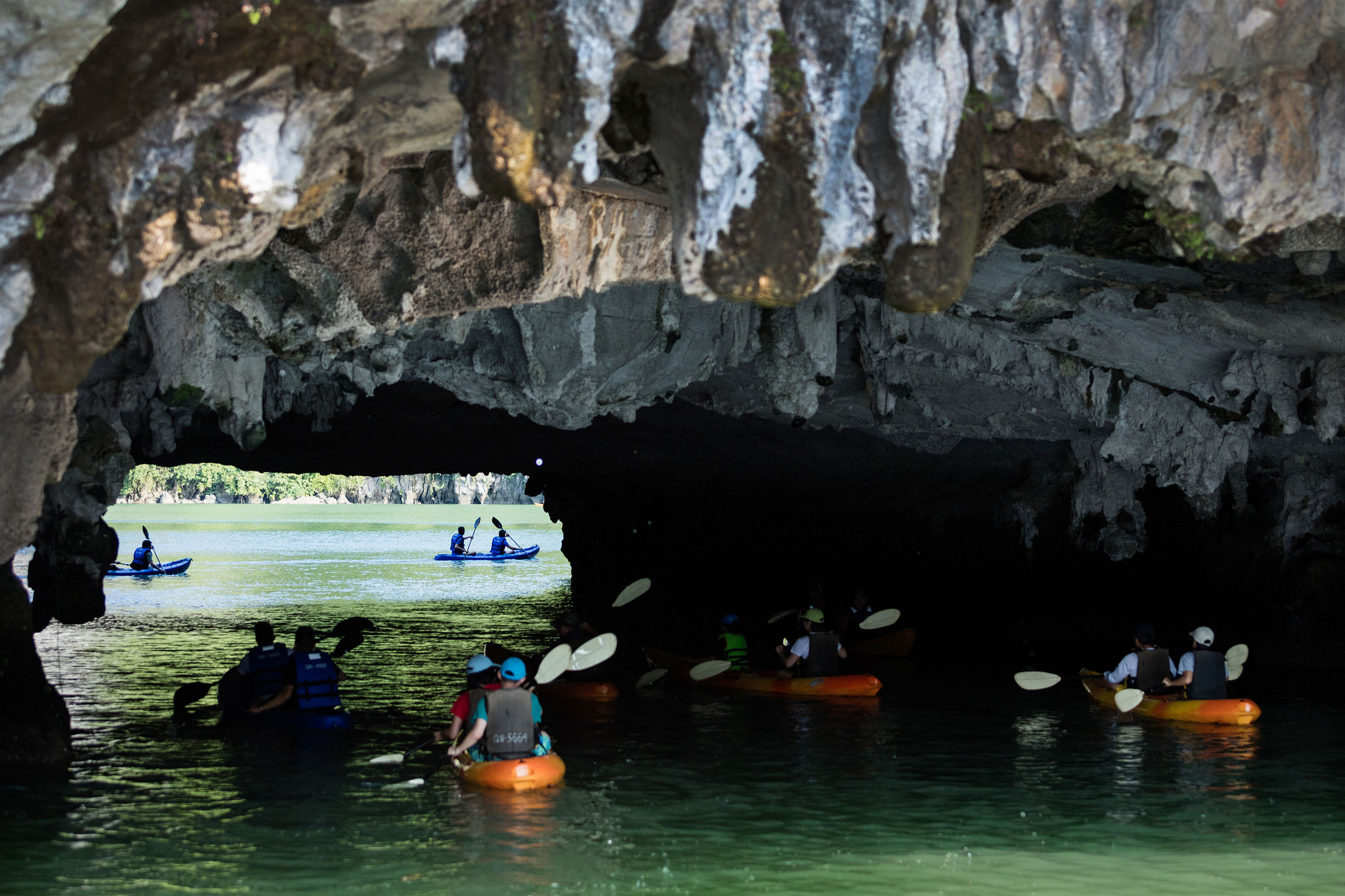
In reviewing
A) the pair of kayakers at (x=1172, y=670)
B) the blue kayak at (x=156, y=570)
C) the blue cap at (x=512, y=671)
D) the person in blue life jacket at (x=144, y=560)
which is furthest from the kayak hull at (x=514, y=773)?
the person in blue life jacket at (x=144, y=560)

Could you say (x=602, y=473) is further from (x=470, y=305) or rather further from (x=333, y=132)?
(x=333, y=132)

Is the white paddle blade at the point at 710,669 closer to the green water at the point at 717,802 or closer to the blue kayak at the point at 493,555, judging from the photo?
the green water at the point at 717,802

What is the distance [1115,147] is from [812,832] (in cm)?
451

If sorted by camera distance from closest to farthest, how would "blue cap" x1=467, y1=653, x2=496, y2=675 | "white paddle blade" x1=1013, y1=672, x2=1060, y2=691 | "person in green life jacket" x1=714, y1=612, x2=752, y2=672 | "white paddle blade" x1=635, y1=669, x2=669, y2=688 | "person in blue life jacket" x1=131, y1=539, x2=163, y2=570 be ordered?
"blue cap" x1=467, y1=653, x2=496, y2=675
"white paddle blade" x1=1013, y1=672, x2=1060, y2=691
"white paddle blade" x1=635, y1=669, x2=669, y2=688
"person in green life jacket" x1=714, y1=612, x2=752, y2=672
"person in blue life jacket" x1=131, y1=539, x2=163, y2=570

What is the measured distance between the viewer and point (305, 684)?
10.8m

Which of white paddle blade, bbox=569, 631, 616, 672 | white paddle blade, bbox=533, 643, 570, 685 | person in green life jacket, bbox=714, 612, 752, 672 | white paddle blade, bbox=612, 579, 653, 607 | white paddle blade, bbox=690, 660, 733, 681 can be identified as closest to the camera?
white paddle blade, bbox=533, 643, 570, 685

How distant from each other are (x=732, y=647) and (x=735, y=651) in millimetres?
51

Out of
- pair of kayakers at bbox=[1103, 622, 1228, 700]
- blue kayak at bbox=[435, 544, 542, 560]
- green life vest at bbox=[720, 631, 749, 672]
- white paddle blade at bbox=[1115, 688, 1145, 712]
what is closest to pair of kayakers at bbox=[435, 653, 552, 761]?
green life vest at bbox=[720, 631, 749, 672]

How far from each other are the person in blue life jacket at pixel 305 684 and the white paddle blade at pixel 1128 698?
7.65 metres

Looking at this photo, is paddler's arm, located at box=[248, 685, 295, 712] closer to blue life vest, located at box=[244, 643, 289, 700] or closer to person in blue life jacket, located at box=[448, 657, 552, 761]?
blue life vest, located at box=[244, 643, 289, 700]

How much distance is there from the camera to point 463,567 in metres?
38.3

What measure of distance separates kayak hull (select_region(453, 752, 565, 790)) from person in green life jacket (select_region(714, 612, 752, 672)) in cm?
569

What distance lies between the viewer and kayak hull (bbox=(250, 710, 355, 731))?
10.6 metres

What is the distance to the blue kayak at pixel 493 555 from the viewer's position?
37.3m
